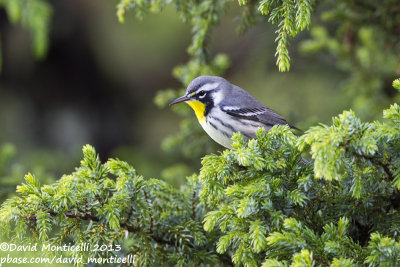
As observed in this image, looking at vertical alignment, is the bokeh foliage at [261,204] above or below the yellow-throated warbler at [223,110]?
below

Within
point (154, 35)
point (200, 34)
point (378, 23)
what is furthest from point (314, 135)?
point (154, 35)

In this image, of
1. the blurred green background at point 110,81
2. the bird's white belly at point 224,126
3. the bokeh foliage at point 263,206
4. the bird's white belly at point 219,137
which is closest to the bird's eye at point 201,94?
the bird's white belly at point 224,126

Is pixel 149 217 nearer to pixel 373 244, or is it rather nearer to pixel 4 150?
pixel 373 244

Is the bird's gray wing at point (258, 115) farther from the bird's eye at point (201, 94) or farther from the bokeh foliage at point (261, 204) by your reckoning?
the bokeh foliage at point (261, 204)

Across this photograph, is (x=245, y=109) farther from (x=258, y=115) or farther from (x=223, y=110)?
(x=223, y=110)

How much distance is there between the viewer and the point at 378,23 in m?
3.40

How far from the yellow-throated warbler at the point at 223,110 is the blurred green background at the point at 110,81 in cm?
137

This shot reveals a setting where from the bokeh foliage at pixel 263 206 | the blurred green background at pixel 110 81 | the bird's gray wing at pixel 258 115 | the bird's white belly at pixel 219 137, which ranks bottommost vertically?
the bokeh foliage at pixel 263 206

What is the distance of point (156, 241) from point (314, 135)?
103 cm

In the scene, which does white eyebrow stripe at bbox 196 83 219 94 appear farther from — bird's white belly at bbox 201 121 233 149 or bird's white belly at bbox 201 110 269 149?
bird's white belly at bbox 201 121 233 149

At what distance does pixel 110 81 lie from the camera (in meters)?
6.46

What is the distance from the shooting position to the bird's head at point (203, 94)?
3.28m

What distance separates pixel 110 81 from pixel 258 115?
356cm

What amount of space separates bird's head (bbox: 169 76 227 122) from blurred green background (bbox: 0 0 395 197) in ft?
4.96
